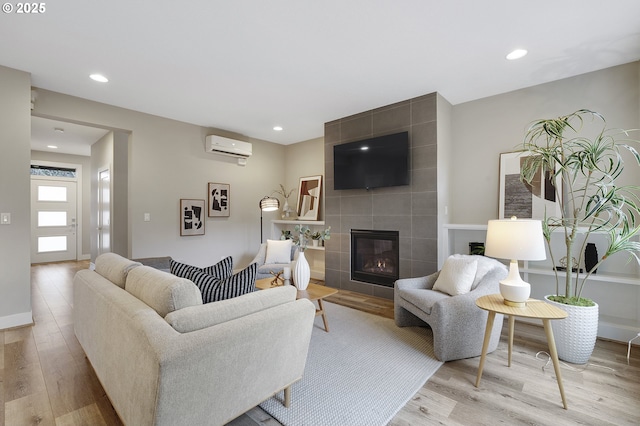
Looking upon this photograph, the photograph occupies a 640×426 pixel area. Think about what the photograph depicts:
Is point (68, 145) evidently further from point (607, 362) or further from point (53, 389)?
point (607, 362)

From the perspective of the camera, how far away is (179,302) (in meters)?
A: 1.46

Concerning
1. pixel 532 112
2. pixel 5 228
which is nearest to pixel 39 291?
pixel 5 228

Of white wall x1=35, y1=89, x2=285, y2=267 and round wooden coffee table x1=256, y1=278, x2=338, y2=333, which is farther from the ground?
white wall x1=35, y1=89, x2=285, y2=267

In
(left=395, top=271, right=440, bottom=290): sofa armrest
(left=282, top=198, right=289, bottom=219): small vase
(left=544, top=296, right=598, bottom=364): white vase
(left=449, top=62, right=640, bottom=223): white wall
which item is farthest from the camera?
(left=282, top=198, right=289, bottom=219): small vase

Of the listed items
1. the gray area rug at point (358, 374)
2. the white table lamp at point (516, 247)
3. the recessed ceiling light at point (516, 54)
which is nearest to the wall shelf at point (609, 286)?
the white table lamp at point (516, 247)

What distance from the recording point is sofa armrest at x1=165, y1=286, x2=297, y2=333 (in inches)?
52.5

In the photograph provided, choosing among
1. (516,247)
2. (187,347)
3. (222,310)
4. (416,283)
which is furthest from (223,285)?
(416,283)

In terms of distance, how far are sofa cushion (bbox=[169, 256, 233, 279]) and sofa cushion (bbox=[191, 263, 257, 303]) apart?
86 millimetres

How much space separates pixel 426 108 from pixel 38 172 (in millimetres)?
8573

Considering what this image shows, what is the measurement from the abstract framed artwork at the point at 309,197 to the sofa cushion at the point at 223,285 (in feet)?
11.5

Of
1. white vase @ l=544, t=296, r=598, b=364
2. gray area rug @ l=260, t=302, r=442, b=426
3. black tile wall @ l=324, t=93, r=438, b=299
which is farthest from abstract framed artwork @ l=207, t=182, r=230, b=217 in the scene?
white vase @ l=544, t=296, r=598, b=364

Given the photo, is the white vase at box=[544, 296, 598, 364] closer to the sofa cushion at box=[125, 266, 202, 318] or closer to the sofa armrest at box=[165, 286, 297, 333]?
the sofa armrest at box=[165, 286, 297, 333]

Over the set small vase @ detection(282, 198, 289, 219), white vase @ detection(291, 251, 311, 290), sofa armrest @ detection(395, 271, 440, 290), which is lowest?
sofa armrest @ detection(395, 271, 440, 290)

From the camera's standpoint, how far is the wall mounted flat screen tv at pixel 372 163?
12.4 ft
